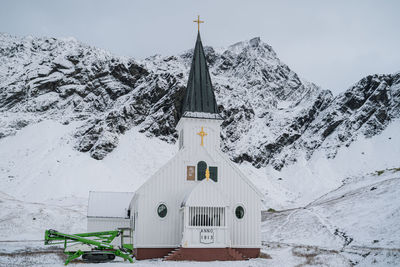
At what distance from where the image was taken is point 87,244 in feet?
70.5

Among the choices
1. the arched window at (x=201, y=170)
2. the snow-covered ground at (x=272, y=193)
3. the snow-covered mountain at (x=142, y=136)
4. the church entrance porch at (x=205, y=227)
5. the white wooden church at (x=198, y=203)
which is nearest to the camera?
the church entrance porch at (x=205, y=227)

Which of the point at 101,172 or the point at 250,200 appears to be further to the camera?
the point at 101,172

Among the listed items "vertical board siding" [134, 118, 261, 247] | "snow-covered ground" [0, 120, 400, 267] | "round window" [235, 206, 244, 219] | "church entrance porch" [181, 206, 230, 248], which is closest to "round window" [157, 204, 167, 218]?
"vertical board siding" [134, 118, 261, 247]

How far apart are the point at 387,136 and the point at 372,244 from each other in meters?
63.3

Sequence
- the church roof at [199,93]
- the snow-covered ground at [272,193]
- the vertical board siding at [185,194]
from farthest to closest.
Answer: the church roof at [199,93] < the snow-covered ground at [272,193] < the vertical board siding at [185,194]

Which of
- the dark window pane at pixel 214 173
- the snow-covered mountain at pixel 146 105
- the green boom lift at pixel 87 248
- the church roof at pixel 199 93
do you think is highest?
the snow-covered mountain at pixel 146 105

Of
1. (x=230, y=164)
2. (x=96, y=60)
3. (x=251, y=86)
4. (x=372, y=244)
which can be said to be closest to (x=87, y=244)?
(x=230, y=164)

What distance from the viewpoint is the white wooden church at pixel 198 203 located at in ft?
76.2

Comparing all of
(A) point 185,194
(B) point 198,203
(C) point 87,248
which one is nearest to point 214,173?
(A) point 185,194

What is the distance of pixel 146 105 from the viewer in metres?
90.5

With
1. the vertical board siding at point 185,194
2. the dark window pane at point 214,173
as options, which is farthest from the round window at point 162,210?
the dark window pane at point 214,173

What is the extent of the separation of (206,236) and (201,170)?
16.1 ft

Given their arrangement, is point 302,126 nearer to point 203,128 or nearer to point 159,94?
point 159,94

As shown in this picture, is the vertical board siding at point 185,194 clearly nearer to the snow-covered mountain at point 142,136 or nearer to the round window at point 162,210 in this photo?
the round window at point 162,210
